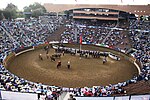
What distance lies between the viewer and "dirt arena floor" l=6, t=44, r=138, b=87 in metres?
21.5

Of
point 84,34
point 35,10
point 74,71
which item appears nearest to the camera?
point 74,71

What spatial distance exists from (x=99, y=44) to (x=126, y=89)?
22107 millimetres

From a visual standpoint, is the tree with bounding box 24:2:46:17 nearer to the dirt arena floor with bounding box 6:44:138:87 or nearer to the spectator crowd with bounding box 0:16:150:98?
the spectator crowd with bounding box 0:16:150:98

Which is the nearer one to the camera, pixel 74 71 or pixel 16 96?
pixel 16 96

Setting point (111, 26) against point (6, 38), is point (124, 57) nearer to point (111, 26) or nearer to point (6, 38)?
point (111, 26)

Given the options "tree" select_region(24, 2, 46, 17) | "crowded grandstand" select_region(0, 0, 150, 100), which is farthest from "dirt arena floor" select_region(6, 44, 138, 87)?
"tree" select_region(24, 2, 46, 17)

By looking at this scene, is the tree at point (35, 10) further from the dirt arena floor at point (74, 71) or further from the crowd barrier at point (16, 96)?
the crowd barrier at point (16, 96)

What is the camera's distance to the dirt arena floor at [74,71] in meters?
21.5

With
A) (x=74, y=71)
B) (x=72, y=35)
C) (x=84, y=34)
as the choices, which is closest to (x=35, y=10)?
(x=72, y=35)

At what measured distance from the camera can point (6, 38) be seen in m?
36.6

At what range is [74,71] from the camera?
24.5 m

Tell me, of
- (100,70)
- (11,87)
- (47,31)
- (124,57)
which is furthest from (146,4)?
(11,87)

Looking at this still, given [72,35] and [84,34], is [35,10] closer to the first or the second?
[72,35]

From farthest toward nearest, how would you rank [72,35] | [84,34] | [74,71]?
[84,34], [72,35], [74,71]
